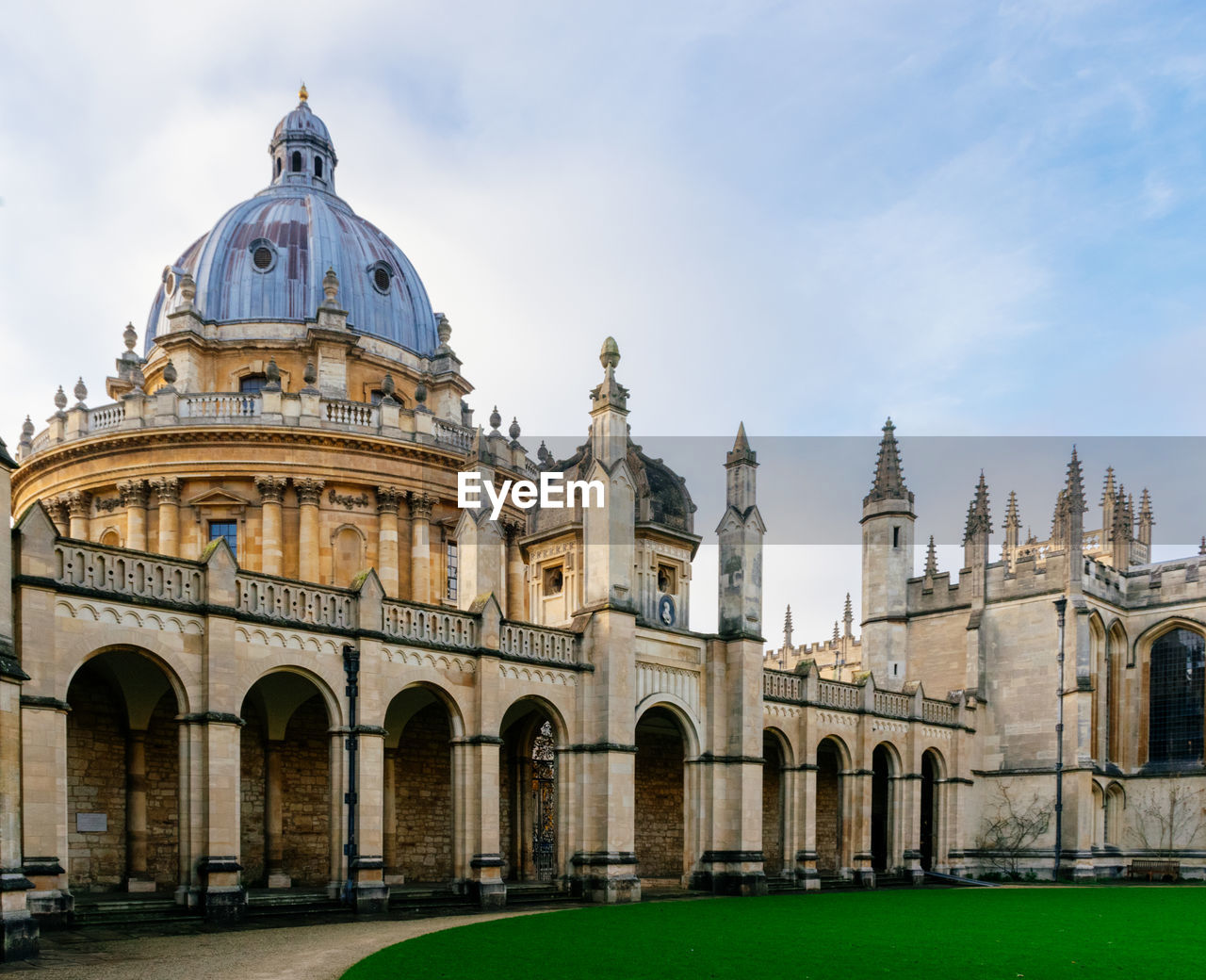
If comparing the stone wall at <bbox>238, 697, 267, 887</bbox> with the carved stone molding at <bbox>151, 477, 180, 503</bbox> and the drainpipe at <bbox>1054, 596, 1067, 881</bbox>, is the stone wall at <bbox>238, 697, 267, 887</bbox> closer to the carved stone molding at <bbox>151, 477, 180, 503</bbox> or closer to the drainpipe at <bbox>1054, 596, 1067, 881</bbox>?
the carved stone molding at <bbox>151, 477, 180, 503</bbox>

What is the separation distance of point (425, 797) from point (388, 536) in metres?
8.57

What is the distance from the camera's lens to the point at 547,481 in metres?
31.1

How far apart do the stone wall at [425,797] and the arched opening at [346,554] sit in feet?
21.5

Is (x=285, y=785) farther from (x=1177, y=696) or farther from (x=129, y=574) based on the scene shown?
(x=1177, y=696)

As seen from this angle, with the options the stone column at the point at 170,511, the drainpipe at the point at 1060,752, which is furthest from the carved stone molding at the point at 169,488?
the drainpipe at the point at 1060,752

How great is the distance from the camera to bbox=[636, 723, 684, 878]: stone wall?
108 feet

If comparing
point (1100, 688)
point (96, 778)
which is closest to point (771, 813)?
point (1100, 688)

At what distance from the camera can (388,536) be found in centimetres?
3506

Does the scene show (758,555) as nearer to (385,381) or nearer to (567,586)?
(567,586)

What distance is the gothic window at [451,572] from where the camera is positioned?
36.7 meters

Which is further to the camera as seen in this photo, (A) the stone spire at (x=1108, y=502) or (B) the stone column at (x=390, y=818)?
(A) the stone spire at (x=1108, y=502)

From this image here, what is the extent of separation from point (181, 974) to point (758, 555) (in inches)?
803

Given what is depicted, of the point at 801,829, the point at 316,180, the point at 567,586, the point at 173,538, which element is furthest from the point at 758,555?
the point at 316,180

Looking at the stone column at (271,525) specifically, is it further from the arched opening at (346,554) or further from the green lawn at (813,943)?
the green lawn at (813,943)
